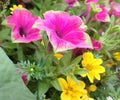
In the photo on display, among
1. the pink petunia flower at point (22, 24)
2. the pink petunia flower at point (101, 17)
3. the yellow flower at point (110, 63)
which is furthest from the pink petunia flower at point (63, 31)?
the yellow flower at point (110, 63)

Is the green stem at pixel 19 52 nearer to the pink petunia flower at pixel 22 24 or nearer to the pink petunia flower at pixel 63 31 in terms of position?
the pink petunia flower at pixel 22 24

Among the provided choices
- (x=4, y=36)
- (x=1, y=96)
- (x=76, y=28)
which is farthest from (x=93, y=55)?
(x=1, y=96)

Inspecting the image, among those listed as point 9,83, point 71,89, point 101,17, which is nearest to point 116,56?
point 101,17

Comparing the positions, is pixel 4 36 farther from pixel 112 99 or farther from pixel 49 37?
pixel 112 99

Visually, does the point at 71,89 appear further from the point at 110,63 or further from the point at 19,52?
the point at 110,63

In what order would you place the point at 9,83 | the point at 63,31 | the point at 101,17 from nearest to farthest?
the point at 9,83 → the point at 63,31 → the point at 101,17

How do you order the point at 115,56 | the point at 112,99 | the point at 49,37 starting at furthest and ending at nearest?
the point at 115,56 < the point at 112,99 < the point at 49,37

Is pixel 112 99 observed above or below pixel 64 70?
below

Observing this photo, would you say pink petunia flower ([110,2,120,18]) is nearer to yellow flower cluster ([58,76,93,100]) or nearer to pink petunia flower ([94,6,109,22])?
pink petunia flower ([94,6,109,22])
